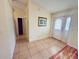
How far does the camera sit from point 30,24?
457cm

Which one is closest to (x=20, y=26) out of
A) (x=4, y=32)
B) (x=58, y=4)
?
(x=58, y=4)

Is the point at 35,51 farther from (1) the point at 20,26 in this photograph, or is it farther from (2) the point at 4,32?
(1) the point at 20,26

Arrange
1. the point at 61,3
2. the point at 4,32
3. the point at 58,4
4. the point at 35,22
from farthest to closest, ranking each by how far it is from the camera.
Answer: the point at 35,22 < the point at 58,4 < the point at 61,3 < the point at 4,32

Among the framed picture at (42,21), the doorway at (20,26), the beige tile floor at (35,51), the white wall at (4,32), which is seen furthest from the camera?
the doorway at (20,26)

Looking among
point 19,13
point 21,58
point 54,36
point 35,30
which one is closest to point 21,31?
point 19,13

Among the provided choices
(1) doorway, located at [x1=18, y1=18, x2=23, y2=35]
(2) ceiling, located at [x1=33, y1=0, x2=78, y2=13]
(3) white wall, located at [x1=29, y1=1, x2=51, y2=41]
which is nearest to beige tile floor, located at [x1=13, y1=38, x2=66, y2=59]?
(3) white wall, located at [x1=29, y1=1, x2=51, y2=41]

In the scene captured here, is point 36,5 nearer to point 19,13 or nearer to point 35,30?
point 35,30

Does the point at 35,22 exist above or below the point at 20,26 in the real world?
above

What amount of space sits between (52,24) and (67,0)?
2.90 m

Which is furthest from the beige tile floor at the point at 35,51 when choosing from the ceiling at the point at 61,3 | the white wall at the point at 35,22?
the ceiling at the point at 61,3

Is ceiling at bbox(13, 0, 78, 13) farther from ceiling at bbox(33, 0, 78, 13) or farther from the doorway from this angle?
the doorway

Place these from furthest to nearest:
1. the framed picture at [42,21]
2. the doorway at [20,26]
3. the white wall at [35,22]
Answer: the doorway at [20,26]
the framed picture at [42,21]
the white wall at [35,22]

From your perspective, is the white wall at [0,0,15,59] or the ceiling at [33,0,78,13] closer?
the white wall at [0,0,15,59]

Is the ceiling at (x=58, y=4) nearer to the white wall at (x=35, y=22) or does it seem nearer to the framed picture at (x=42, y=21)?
the white wall at (x=35, y=22)
